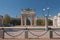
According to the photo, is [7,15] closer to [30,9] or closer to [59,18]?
[30,9]

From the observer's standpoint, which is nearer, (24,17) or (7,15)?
(24,17)

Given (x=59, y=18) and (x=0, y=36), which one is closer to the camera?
(x=0, y=36)

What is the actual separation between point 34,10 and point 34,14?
5.12 feet

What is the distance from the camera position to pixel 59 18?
52.5 meters

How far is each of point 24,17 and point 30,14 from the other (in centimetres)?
281


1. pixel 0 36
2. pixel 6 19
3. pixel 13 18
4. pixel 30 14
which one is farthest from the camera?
pixel 13 18

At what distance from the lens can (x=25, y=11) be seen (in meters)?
55.3

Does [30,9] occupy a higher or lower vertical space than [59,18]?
higher

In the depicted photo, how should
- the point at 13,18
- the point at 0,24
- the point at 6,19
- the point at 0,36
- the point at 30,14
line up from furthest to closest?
the point at 13,18 < the point at 6,19 < the point at 30,14 < the point at 0,24 < the point at 0,36

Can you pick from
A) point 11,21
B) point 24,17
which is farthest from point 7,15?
point 24,17

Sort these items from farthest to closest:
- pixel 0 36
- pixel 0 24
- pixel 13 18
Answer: pixel 13 18
pixel 0 24
pixel 0 36

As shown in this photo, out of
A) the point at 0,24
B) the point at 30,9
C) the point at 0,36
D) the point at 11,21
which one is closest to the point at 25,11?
the point at 30,9

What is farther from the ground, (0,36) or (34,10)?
(34,10)

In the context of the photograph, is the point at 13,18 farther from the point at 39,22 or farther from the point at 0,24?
the point at 0,24
